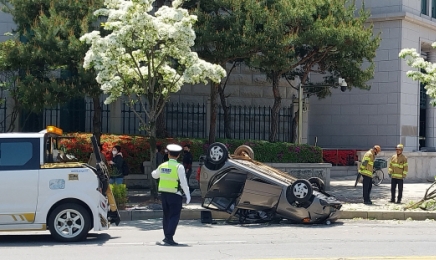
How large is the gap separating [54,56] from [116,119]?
6.01 metres

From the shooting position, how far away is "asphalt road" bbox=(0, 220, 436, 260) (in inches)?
410

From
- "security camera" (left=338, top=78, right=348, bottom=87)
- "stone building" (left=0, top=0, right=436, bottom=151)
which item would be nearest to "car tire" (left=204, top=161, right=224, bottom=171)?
"security camera" (left=338, top=78, right=348, bottom=87)

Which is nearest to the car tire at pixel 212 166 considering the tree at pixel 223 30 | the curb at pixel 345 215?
the curb at pixel 345 215

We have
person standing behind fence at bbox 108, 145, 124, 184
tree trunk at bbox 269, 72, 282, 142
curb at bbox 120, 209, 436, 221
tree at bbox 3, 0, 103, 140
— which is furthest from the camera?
tree trunk at bbox 269, 72, 282, 142

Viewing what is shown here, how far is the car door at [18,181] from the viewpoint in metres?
11.3

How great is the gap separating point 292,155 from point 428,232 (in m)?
8.47

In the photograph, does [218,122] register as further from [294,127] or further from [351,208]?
[351,208]

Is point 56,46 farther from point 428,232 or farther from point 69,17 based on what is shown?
point 428,232

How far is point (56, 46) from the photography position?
18250 mm

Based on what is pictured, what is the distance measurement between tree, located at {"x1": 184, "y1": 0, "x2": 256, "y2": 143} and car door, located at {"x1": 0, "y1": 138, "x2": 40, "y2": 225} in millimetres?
8967

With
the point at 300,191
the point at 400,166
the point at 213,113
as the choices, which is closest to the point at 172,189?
the point at 300,191

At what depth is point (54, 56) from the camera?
18.2 metres

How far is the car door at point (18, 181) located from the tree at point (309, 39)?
389 inches

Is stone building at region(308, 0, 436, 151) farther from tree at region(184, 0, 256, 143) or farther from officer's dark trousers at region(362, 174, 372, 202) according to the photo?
officer's dark trousers at region(362, 174, 372, 202)
